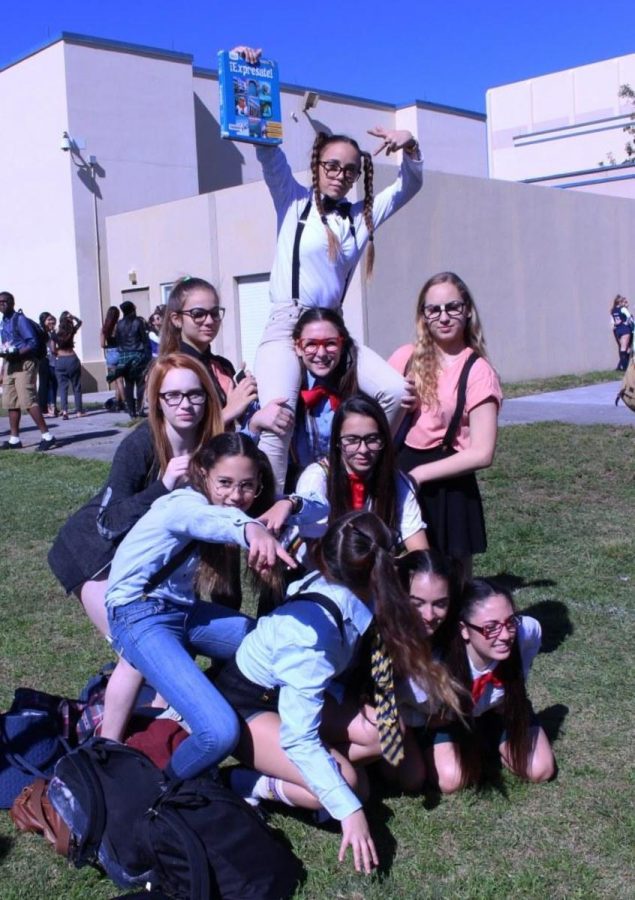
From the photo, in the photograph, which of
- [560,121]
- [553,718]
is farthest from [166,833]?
[560,121]

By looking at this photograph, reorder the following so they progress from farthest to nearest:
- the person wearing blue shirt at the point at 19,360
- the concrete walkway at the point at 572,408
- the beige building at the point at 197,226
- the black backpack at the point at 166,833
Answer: the beige building at the point at 197,226 < the concrete walkway at the point at 572,408 < the person wearing blue shirt at the point at 19,360 < the black backpack at the point at 166,833

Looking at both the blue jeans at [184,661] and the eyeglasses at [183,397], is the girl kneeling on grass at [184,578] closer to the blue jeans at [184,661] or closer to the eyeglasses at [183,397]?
the blue jeans at [184,661]

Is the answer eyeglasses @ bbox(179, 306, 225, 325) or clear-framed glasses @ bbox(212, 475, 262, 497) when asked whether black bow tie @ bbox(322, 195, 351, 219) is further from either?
clear-framed glasses @ bbox(212, 475, 262, 497)

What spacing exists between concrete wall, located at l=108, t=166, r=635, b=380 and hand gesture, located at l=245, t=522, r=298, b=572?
1367cm

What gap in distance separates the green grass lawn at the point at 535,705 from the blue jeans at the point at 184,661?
1.40 feet

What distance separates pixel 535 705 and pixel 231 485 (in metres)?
1.75

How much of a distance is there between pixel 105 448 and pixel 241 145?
14114mm

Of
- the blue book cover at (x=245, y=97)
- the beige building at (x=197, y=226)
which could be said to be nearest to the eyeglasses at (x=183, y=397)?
the beige building at (x=197, y=226)

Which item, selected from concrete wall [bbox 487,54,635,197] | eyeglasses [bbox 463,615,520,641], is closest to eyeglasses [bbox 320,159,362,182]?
eyeglasses [bbox 463,615,520,641]

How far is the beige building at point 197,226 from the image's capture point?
59.4 ft

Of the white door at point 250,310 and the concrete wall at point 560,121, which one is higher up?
the concrete wall at point 560,121

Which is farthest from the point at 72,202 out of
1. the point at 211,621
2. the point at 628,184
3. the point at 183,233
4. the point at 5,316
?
the point at 211,621

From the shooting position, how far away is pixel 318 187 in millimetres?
3824

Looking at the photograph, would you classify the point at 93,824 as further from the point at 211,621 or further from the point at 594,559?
the point at 594,559
